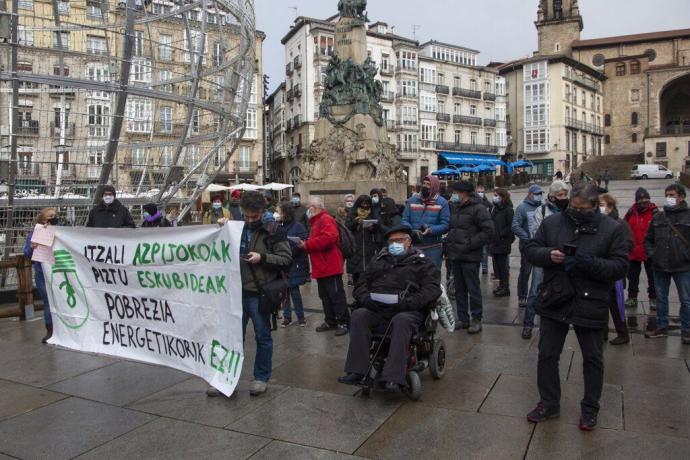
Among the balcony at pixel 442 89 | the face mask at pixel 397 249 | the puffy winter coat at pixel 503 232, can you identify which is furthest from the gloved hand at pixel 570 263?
the balcony at pixel 442 89

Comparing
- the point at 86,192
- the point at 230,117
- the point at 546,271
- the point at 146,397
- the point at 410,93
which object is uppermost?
the point at 410,93

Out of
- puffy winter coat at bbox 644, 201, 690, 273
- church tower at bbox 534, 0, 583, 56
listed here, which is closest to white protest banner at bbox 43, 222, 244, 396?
puffy winter coat at bbox 644, 201, 690, 273

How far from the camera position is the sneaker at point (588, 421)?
422 cm

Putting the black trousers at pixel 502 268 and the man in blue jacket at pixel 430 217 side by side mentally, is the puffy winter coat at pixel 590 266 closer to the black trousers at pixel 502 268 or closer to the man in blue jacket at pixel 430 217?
the man in blue jacket at pixel 430 217

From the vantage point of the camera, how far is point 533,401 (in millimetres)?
4840

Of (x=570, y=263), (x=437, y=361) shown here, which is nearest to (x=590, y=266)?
(x=570, y=263)

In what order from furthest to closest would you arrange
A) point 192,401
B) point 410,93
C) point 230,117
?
1. point 410,93
2. point 230,117
3. point 192,401

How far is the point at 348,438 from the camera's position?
13.7 feet

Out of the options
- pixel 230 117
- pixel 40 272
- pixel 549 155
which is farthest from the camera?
pixel 549 155

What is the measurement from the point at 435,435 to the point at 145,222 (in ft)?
18.5

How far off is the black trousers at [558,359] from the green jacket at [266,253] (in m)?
2.15

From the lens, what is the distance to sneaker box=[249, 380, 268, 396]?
16.6 ft

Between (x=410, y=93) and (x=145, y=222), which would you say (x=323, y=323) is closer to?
(x=145, y=222)

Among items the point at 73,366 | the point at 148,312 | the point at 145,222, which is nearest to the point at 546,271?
the point at 148,312
